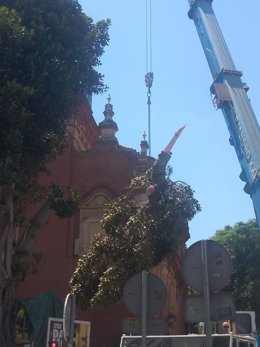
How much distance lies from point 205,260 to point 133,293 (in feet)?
4.15

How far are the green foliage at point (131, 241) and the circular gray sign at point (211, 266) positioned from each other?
30.5ft

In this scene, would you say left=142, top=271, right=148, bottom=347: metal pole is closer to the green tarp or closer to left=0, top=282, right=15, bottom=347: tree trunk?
left=0, top=282, right=15, bottom=347: tree trunk

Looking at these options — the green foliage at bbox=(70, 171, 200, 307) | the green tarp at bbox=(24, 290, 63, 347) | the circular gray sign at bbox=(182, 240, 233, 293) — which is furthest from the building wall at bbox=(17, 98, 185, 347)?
the circular gray sign at bbox=(182, 240, 233, 293)

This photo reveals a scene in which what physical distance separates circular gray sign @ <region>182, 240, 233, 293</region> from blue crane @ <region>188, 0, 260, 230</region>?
9284mm

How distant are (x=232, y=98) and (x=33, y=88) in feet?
28.9

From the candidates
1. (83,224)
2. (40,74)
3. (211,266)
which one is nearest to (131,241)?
(40,74)

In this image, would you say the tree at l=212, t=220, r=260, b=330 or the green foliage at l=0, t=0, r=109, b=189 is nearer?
the green foliage at l=0, t=0, r=109, b=189

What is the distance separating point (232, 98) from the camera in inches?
723

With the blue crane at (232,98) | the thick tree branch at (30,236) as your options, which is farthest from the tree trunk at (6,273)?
the blue crane at (232,98)

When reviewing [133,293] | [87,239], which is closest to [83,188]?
[87,239]

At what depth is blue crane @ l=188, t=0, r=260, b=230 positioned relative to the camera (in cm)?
1680

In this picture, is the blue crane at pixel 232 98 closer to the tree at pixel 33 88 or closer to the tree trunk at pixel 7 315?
the tree at pixel 33 88

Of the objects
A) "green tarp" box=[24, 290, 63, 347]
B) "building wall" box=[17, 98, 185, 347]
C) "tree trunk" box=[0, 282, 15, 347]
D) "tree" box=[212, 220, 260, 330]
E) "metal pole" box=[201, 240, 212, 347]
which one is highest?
"tree" box=[212, 220, 260, 330]

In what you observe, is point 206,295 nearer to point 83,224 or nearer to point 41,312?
point 41,312
